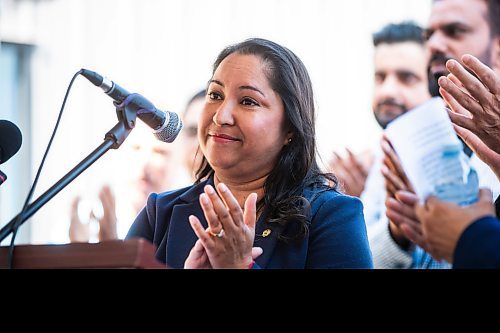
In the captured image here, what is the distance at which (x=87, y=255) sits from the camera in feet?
6.38

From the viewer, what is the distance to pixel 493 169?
2275 mm

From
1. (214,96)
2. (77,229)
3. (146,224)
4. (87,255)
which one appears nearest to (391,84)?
(214,96)

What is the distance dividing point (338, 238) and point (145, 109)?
57 cm

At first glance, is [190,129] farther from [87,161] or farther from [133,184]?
[87,161]

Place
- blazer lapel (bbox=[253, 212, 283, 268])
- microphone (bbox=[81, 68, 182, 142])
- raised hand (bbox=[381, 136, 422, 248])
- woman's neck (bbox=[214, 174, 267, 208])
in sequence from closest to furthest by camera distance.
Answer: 1. raised hand (bbox=[381, 136, 422, 248])
2. microphone (bbox=[81, 68, 182, 142])
3. blazer lapel (bbox=[253, 212, 283, 268])
4. woman's neck (bbox=[214, 174, 267, 208])

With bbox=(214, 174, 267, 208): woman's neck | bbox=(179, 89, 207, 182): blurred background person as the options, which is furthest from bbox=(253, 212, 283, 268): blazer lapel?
bbox=(179, 89, 207, 182): blurred background person

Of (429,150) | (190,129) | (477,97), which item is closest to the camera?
(429,150)

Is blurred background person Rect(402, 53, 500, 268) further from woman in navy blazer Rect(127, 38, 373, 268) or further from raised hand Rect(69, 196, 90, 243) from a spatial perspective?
raised hand Rect(69, 196, 90, 243)

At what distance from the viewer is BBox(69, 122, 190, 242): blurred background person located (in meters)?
3.15

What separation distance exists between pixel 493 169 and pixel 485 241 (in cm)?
45

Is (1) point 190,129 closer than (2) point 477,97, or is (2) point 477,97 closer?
(2) point 477,97

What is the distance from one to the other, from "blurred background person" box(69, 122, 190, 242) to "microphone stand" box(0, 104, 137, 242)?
955 millimetres
